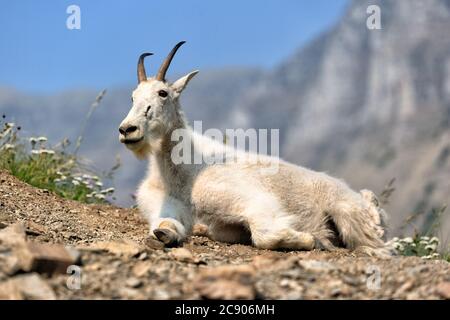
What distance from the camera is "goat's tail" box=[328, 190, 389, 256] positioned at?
32.1 ft

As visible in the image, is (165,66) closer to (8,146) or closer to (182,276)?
(8,146)

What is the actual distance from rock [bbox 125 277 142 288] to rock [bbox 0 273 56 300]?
1.70 ft

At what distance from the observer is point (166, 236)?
8.55 m

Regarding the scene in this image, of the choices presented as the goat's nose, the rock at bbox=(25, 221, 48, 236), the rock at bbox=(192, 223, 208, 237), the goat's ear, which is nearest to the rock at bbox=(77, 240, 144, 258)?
the rock at bbox=(25, 221, 48, 236)

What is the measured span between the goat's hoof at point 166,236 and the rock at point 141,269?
2552 mm

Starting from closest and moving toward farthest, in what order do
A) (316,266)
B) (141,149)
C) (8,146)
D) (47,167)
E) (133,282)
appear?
(133,282) → (316,266) → (141,149) → (8,146) → (47,167)

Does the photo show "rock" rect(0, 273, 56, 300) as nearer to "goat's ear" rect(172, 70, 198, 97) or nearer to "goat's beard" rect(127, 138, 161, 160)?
"goat's beard" rect(127, 138, 161, 160)

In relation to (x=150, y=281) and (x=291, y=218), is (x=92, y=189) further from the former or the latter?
(x=150, y=281)

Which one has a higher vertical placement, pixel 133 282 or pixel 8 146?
pixel 8 146

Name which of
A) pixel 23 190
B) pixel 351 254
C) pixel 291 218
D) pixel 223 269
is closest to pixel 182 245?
pixel 291 218

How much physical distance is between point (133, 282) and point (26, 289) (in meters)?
0.71

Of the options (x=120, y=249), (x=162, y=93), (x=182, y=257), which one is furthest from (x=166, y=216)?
(x=120, y=249)
